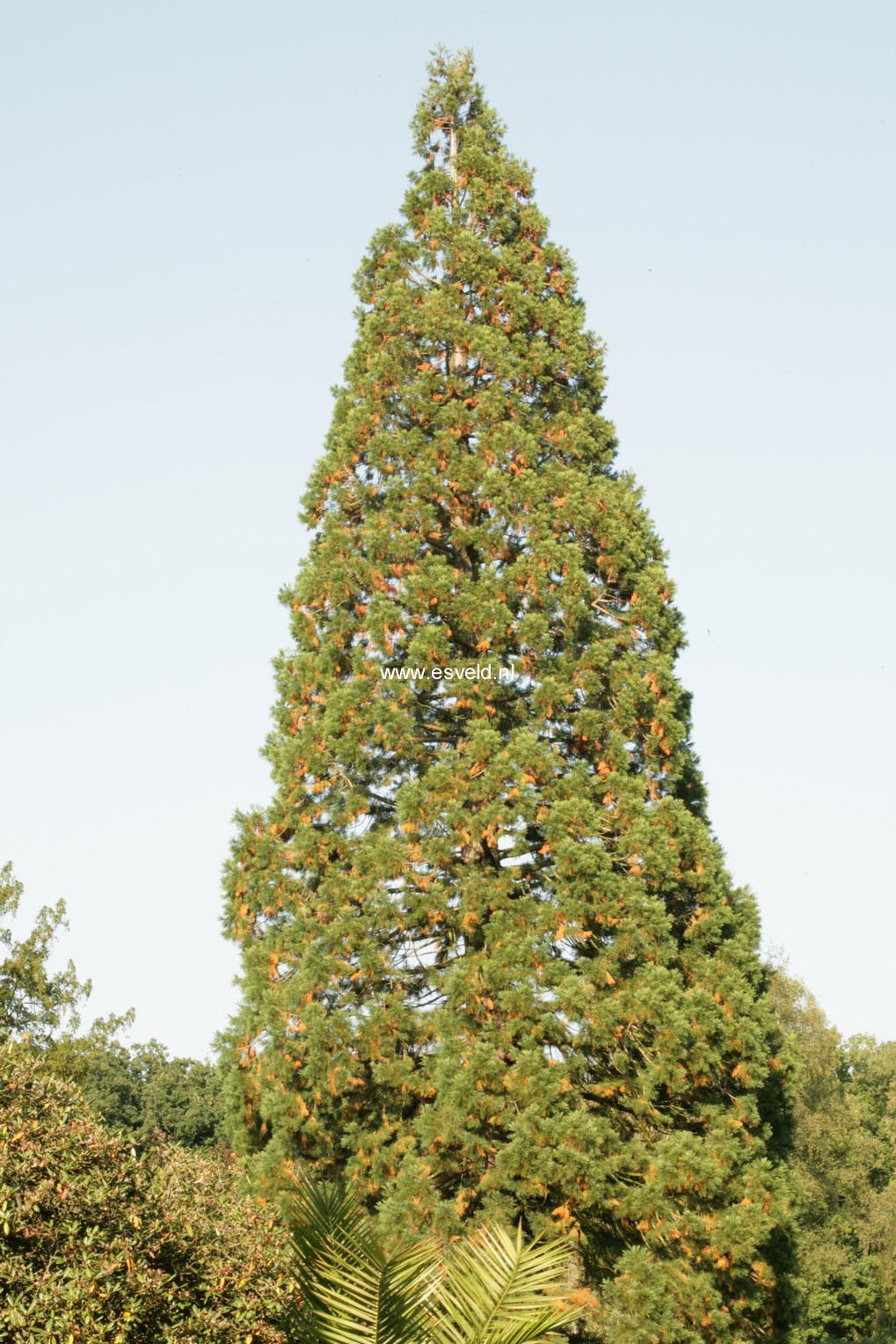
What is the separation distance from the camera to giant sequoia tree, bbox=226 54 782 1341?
10.9 meters

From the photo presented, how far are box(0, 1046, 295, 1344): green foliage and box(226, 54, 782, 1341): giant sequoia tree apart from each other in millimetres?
3773

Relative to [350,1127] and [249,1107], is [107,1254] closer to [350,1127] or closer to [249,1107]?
[350,1127]

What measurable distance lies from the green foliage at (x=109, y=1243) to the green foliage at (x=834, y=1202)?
75.7 feet

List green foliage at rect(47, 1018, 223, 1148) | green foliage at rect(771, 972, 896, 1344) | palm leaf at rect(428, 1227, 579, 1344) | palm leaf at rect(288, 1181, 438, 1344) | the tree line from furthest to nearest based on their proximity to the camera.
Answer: green foliage at rect(47, 1018, 223, 1148)
green foliage at rect(771, 972, 896, 1344)
the tree line
palm leaf at rect(288, 1181, 438, 1344)
palm leaf at rect(428, 1227, 579, 1344)

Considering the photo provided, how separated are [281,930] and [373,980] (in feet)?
3.83

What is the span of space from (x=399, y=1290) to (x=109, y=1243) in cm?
161

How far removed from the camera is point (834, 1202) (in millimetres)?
34281

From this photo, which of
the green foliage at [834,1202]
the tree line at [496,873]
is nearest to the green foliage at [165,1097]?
the green foliage at [834,1202]

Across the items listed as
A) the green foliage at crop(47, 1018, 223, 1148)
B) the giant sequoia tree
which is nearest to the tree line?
the giant sequoia tree

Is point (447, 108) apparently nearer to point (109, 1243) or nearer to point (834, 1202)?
point (109, 1243)

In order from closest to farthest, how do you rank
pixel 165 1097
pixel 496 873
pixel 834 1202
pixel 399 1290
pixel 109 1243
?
pixel 399 1290 < pixel 109 1243 < pixel 496 873 < pixel 834 1202 < pixel 165 1097

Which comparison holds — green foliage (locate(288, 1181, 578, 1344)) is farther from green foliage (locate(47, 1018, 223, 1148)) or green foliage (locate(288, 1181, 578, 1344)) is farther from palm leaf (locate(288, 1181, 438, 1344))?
green foliage (locate(47, 1018, 223, 1148))

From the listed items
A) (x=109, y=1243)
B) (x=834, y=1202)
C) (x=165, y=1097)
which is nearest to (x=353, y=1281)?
(x=109, y=1243)

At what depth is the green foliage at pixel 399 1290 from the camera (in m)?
6.03
